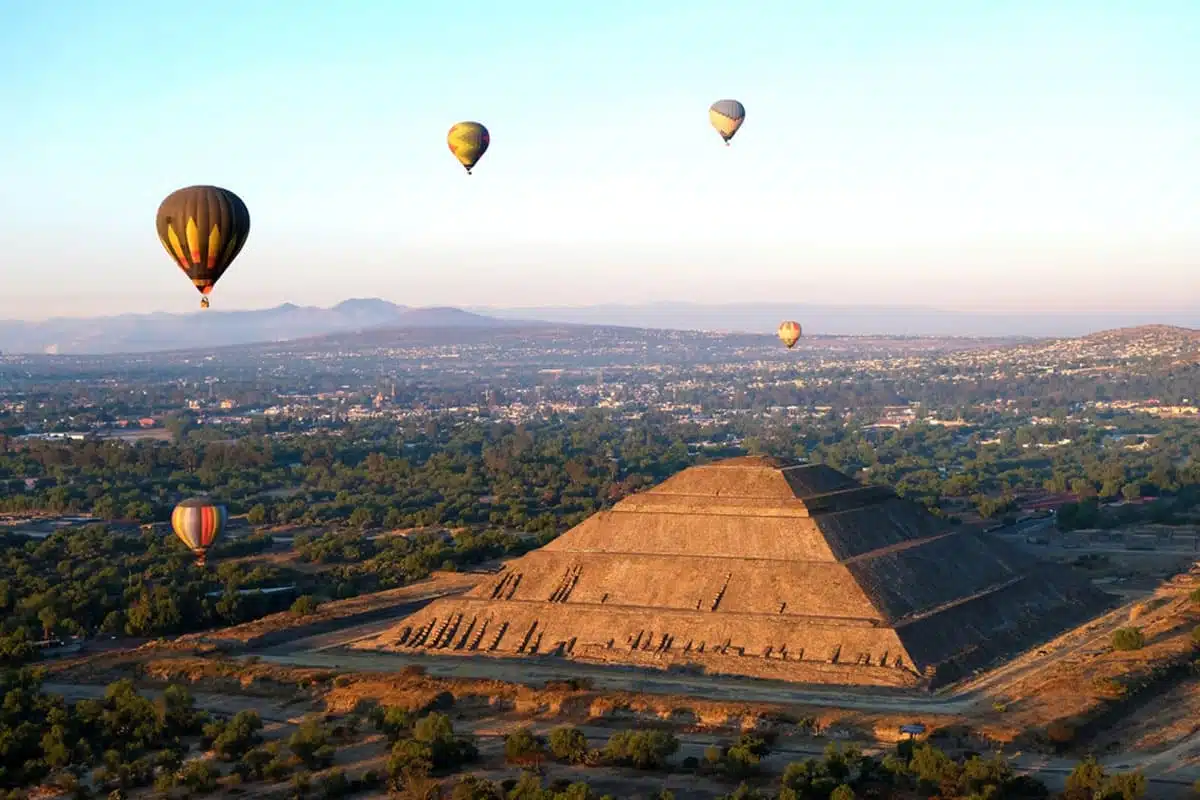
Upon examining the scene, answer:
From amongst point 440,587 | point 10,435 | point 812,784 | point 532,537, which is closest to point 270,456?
point 10,435

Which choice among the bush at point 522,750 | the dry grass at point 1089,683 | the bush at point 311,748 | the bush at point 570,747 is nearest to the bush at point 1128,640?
the dry grass at point 1089,683

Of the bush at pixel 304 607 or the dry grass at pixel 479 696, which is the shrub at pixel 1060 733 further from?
the bush at pixel 304 607

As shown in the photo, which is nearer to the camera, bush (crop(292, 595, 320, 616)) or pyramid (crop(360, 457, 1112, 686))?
pyramid (crop(360, 457, 1112, 686))

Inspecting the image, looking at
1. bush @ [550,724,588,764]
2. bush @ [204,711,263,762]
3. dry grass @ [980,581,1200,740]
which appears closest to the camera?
bush @ [550,724,588,764]

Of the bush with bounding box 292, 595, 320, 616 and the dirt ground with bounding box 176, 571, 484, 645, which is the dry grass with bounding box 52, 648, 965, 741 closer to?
the dirt ground with bounding box 176, 571, 484, 645

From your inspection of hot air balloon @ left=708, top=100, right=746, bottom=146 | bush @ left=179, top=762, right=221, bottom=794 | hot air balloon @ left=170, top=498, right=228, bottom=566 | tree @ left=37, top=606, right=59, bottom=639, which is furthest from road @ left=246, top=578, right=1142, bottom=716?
hot air balloon @ left=708, top=100, right=746, bottom=146

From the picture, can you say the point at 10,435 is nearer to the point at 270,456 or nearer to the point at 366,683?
the point at 270,456

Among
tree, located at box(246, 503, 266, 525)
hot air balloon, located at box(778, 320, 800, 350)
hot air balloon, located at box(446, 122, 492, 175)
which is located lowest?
tree, located at box(246, 503, 266, 525)

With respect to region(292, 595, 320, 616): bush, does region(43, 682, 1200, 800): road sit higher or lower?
higher
